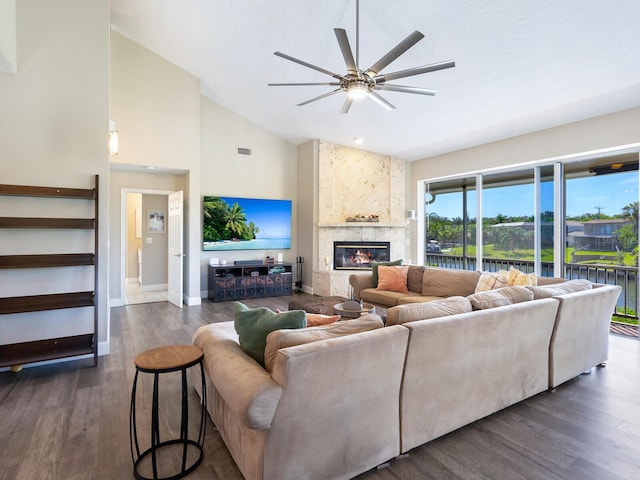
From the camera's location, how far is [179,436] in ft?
7.40

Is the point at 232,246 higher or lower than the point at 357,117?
lower

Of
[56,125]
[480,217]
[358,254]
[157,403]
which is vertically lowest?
[157,403]

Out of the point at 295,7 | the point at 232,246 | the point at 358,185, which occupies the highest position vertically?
the point at 295,7

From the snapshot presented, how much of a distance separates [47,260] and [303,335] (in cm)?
301

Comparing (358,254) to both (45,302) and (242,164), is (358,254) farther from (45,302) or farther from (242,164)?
(45,302)

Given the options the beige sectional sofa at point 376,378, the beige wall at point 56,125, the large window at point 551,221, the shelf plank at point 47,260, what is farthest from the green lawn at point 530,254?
the shelf plank at point 47,260

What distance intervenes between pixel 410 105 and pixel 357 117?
1.02m

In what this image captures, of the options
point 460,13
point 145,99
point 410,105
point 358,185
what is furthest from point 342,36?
point 358,185

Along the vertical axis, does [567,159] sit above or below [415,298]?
above

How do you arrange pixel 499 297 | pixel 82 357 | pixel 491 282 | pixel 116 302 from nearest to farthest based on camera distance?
pixel 499 297 → pixel 82 357 → pixel 491 282 → pixel 116 302

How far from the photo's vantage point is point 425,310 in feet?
7.22

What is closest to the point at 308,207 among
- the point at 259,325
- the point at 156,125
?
the point at 156,125

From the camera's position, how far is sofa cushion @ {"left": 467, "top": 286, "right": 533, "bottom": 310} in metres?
2.48

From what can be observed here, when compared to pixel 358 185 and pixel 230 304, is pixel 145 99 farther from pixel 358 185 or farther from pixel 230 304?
pixel 358 185
